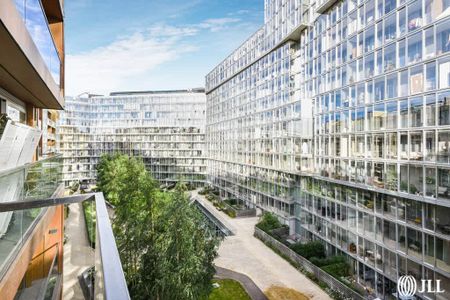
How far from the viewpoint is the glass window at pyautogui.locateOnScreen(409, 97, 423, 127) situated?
16922 mm

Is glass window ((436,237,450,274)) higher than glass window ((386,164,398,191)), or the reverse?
glass window ((386,164,398,191))

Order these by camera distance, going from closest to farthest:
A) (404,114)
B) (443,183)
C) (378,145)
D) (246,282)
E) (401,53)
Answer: (443,183), (404,114), (401,53), (378,145), (246,282)

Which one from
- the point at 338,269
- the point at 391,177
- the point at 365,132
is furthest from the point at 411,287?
the point at 365,132

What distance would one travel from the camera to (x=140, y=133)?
236 feet

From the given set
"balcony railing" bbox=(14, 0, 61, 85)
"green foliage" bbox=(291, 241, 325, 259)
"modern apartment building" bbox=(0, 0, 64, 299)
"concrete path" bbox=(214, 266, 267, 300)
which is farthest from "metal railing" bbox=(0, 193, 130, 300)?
"green foliage" bbox=(291, 241, 325, 259)

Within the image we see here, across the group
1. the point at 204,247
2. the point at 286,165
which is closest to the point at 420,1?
the point at 204,247

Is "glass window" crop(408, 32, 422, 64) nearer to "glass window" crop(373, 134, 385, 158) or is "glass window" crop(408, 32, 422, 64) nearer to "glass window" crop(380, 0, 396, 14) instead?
"glass window" crop(380, 0, 396, 14)

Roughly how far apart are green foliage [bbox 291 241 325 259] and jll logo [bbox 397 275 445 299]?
7.53m

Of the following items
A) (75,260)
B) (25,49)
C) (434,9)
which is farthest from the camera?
(75,260)

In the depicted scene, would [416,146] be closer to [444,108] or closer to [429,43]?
[444,108]

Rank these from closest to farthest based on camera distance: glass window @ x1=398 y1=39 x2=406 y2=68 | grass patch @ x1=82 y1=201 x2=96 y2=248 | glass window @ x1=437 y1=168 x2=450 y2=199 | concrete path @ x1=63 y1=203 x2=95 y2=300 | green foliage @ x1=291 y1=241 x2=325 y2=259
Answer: grass patch @ x1=82 y1=201 x2=96 y2=248, concrete path @ x1=63 y1=203 x2=95 y2=300, glass window @ x1=437 y1=168 x2=450 y2=199, glass window @ x1=398 y1=39 x2=406 y2=68, green foliage @ x1=291 y1=241 x2=325 y2=259

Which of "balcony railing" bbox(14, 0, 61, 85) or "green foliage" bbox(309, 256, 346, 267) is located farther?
"green foliage" bbox(309, 256, 346, 267)

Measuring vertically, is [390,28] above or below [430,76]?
above

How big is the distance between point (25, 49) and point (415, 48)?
18.5 m
